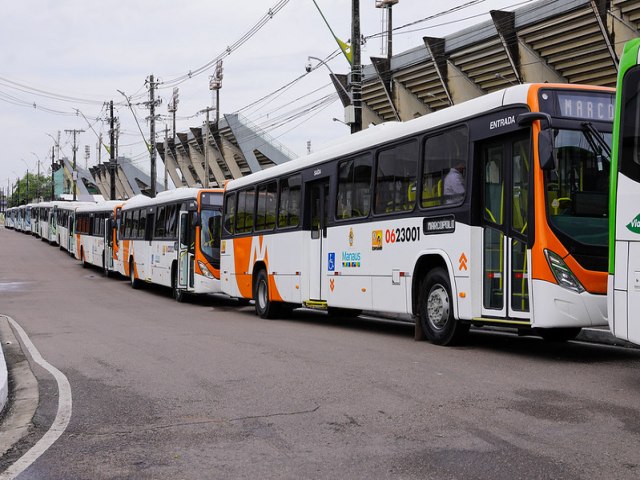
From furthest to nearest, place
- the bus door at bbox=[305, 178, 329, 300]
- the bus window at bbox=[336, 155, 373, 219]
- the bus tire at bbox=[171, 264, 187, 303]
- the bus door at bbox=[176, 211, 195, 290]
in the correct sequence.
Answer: the bus tire at bbox=[171, 264, 187, 303], the bus door at bbox=[176, 211, 195, 290], the bus door at bbox=[305, 178, 329, 300], the bus window at bbox=[336, 155, 373, 219]

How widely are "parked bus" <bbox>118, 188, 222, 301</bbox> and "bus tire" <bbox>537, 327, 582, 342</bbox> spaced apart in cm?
1297

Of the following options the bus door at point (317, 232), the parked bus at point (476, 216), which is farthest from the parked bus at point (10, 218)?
the parked bus at point (476, 216)

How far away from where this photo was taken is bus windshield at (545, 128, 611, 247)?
9.89m

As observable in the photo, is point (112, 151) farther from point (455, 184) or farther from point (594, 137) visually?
point (594, 137)

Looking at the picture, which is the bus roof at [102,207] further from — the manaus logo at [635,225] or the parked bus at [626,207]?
the manaus logo at [635,225]

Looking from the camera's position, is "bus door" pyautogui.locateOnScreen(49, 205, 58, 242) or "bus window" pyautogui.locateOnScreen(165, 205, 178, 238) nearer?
"bus window" pyautogui.locateOnScreen(165, 205, 178, 238)

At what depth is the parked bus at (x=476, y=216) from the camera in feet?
32.3

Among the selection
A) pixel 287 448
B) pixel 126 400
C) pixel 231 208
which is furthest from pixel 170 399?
pixel 231 208

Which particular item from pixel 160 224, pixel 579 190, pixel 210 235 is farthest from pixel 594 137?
pixel 160 224

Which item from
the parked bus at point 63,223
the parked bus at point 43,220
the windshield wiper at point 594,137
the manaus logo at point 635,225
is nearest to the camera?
the manaus logo at point 635,225

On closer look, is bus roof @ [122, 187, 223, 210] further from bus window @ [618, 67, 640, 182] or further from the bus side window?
bus window @ [618, 67, 640, 182]

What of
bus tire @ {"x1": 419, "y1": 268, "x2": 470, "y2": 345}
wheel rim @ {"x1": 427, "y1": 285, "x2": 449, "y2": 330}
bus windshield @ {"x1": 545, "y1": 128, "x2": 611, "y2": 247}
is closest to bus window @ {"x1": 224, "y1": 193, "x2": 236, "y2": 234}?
bus tire @ {"x1": 419, "y1": 268, "x2": 470, "y2": 345}

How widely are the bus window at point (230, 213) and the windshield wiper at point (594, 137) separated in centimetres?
1220

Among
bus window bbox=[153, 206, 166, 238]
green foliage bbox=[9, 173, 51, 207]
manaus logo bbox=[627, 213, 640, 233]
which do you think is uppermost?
green foliage bbox=[9, 173, 51, 207]
